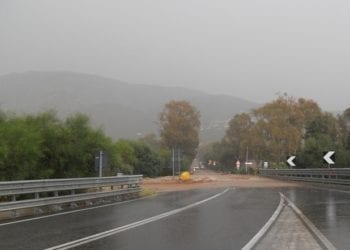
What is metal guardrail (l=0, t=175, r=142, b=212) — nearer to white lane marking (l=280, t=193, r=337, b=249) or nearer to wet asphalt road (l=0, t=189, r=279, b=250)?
wet asphalt road (l=0, t=189, r=279, b=250)

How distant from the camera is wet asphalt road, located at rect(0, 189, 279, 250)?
1156 cm

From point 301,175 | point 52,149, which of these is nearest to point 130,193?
point 52,149

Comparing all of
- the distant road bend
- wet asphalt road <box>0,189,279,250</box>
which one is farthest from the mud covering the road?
the distant road bend

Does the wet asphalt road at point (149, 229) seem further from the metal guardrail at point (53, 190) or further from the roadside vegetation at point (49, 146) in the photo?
the roadside vegetation at point (49, 146)

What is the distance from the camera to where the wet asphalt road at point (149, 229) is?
455 inches

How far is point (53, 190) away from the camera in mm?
20328

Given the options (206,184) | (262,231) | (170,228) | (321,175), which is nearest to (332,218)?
(262,231)

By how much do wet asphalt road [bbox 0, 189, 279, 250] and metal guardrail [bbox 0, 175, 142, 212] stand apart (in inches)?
51.8

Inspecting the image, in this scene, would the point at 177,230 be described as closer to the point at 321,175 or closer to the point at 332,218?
the point at 332,218

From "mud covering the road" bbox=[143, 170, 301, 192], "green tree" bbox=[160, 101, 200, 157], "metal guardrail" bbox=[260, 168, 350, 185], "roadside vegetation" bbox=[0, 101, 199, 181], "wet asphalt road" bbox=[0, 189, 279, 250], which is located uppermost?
"green tree" bbox=[160, 101, 200, 157]

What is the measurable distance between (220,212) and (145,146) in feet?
228

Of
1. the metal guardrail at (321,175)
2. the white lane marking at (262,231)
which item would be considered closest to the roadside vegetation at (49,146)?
the white lane marking at (262,231)

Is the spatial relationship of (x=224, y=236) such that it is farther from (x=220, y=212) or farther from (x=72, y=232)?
(x=220, y=212)

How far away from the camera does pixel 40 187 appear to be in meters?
19.4
